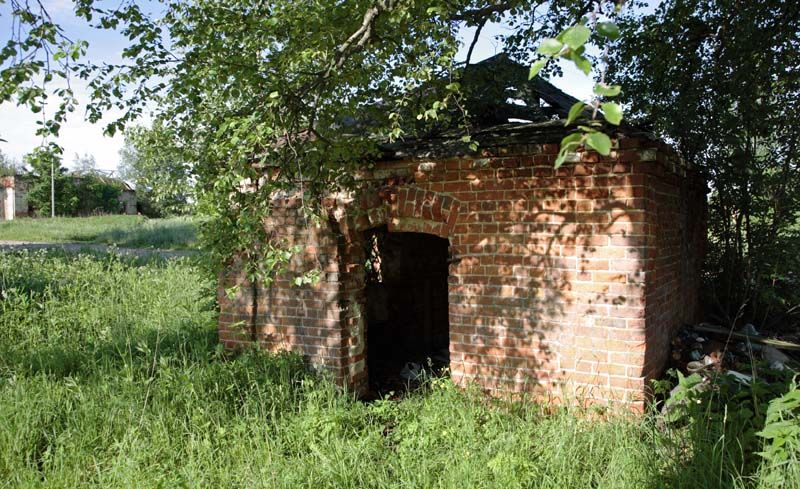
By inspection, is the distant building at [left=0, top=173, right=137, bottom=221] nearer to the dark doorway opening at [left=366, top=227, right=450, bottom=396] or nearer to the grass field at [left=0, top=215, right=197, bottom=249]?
the grass field at [left=0, top=215, right=197, bottom=249]

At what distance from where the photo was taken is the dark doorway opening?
803cm

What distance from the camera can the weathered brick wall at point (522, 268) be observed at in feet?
14.5

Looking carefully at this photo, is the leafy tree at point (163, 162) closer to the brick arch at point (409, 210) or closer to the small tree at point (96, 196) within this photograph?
the brick arch at point (409, 210)

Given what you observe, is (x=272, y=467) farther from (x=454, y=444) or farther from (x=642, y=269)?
(x=642, y=269)

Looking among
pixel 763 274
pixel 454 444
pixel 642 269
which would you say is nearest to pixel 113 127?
pixel 454 444

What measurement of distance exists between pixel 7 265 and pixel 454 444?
9.58 metres

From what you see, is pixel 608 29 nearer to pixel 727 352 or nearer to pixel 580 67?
pixel 580 67

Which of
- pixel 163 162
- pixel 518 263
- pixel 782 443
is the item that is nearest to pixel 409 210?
pixel 518 263

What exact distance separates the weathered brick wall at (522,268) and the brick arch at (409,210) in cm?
1

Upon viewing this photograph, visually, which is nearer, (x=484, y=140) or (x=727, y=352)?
(x=484, y=140)

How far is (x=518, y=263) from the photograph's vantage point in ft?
15.9

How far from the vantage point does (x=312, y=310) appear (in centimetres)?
561

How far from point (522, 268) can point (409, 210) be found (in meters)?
1.24

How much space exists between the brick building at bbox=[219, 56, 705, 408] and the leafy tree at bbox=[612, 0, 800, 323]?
169 cm
